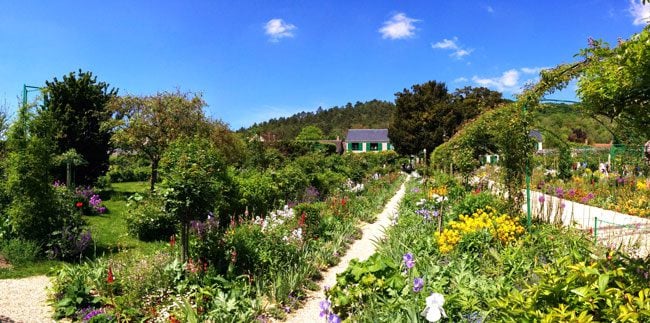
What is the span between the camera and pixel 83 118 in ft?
48.0

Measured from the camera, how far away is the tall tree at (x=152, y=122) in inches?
586

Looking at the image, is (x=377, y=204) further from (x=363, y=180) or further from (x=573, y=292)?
(x=573, y=292)

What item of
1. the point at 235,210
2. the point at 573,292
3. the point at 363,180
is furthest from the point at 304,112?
the point at 573,292

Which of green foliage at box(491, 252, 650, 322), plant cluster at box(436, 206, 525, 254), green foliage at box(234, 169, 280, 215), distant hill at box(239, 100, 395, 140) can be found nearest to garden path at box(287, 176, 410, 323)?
plant cluster at box(436, 206, 525, 254)

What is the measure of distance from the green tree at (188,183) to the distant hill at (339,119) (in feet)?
241

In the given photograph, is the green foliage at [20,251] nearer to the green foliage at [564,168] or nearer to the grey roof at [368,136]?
the green foliage at [564,168]

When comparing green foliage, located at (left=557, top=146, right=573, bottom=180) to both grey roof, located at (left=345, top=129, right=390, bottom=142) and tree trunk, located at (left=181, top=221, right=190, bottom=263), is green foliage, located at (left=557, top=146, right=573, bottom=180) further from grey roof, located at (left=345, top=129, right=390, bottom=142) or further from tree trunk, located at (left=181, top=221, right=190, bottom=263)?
grey roof, located at (left=345, top=129, right=390, bottom=142)

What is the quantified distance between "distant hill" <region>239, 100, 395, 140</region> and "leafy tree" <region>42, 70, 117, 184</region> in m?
64.2

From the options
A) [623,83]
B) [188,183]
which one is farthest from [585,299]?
[188,183]

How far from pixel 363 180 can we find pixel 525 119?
40.2ft

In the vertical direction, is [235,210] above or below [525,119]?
below

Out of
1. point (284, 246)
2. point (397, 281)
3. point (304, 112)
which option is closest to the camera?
point (397, 281)

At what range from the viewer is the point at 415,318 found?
309 cm

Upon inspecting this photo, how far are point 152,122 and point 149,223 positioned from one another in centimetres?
820
